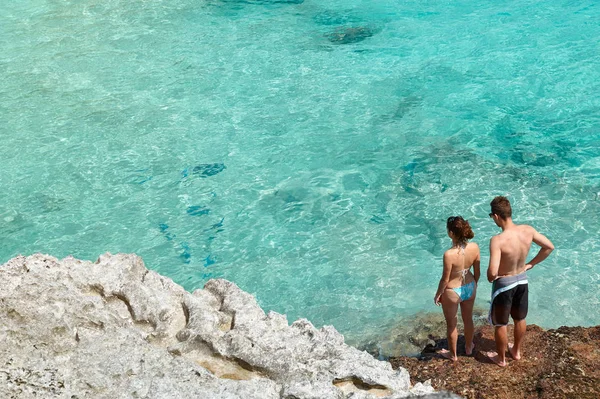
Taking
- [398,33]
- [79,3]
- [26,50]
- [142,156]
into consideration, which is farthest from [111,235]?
[79,3]

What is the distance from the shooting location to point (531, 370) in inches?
263

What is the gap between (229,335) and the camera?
5480 millimetres

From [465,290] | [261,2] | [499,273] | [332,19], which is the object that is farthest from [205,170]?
[261,2]

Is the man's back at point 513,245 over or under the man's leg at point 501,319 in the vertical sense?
over

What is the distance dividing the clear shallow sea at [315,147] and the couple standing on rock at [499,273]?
239 cm

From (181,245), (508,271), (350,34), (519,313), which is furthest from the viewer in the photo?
(350,34)

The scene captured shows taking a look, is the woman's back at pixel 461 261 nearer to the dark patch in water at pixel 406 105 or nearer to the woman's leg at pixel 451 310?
the woman's leg at pixel 451 310

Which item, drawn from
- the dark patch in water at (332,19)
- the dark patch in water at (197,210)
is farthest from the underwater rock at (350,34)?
the dark patch in water at (197,210)

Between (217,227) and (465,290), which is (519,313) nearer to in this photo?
(465,290)

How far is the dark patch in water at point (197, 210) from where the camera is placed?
11.9 metres

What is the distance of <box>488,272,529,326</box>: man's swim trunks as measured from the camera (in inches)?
269

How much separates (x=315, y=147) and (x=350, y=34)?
628 centimetres

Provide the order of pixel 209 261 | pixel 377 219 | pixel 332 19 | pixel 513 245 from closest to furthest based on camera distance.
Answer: pixel 513 245 → pixel 209 261 → pixel 377 219 → pixel 332 19

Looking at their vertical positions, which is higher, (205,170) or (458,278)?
(458,278)
